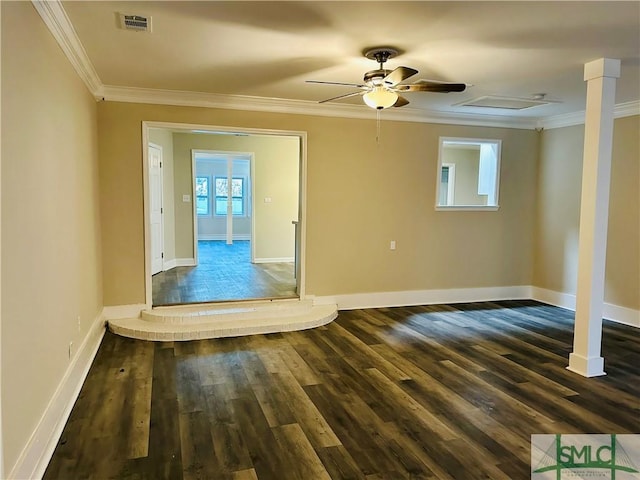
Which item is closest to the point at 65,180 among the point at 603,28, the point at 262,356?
the point at 262,356

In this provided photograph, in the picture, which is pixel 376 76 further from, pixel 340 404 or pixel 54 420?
pixel 54 420

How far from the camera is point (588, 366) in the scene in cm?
360

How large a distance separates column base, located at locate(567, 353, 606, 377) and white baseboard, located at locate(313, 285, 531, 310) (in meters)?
2.38

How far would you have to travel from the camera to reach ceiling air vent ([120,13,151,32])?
8.95 feet

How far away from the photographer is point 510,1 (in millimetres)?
2445

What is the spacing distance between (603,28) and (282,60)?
7.23 ft

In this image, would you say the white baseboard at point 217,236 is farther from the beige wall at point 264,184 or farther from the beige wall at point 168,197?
the beige wall at point 168,197

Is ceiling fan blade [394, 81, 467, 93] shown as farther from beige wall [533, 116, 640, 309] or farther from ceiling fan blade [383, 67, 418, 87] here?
beige wall [533, 116, 640, 309]

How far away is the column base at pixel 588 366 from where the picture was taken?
142 inches

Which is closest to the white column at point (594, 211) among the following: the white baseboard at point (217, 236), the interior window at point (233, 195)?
the white baseboard at point (217, 236)

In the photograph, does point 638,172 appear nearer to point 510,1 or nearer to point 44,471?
point 510,1

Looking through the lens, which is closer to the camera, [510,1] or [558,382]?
[510,1]

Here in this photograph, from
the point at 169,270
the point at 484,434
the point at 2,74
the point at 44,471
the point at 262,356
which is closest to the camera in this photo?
the point at 2,74

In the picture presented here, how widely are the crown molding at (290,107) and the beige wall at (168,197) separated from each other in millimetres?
2836
